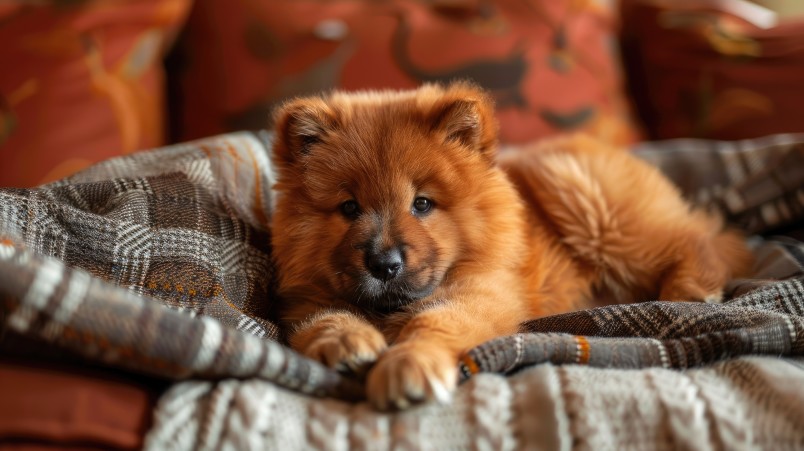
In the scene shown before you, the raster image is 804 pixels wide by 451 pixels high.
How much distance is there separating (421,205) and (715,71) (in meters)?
1.99

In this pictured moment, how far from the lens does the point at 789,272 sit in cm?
192

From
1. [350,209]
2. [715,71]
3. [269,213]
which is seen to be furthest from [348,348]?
[715,71]

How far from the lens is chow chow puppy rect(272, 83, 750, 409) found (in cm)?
164

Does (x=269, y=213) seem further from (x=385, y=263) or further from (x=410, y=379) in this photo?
(x=410, y=379)

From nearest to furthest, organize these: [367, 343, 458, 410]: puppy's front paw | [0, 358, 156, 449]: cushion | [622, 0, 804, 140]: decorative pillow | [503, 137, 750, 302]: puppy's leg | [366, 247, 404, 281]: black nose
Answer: [0, 358, 156, 449]: cushion < [367, 343, 458, 410]: puppy's front paw < [366, 247, 404, 281]: black nose < [503, 137, 750, 302]: puppy's leg < [622, 0, 804, 140]: decorative pillow

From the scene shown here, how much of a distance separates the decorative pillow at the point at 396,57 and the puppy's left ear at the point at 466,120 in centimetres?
102

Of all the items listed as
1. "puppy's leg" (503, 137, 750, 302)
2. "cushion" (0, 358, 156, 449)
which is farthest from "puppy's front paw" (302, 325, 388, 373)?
"puppy's leg" (503, 137, 750, 302)

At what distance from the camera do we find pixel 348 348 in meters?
1.38

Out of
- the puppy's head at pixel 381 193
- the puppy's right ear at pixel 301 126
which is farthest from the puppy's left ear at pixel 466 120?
the puppy's right ear at pixel 301 126

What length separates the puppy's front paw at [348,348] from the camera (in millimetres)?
1363

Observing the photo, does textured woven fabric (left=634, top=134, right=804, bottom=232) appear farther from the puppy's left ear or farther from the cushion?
the cushion

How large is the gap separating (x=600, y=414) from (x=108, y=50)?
2618 mm

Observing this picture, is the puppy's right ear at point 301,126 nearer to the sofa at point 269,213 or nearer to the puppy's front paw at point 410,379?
the sofa at point 269,213

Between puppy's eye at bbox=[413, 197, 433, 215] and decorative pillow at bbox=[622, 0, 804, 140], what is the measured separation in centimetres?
189
